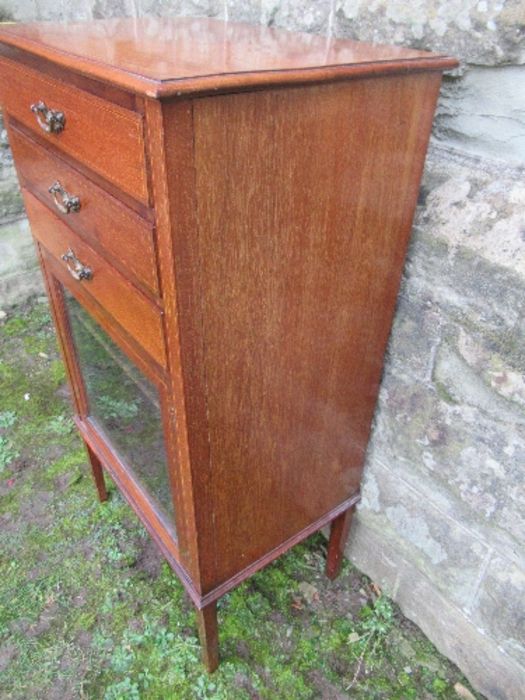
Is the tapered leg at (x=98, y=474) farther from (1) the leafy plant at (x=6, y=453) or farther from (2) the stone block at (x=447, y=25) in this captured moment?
(2) the stone block at (x=447, y=25)

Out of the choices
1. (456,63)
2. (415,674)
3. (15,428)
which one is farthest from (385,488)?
(15,428)

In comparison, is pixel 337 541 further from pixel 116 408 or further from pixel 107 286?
pixel 107 286

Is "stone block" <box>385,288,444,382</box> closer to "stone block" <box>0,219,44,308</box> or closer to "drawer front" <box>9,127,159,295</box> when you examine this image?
"drawer front" <box>9,127,159,295</box>

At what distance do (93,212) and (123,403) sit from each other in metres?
0.62

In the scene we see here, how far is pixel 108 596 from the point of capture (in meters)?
1.88

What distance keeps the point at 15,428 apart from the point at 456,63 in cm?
227

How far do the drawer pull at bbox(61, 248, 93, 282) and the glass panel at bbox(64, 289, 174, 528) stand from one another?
20 centimetres

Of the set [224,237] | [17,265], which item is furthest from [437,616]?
[17,265]

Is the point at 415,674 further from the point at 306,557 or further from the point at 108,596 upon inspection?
the point at 108,596

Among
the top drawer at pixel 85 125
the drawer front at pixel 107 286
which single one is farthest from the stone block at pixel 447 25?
the drawer front at pixel 107 286

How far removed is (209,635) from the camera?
60.3 inches

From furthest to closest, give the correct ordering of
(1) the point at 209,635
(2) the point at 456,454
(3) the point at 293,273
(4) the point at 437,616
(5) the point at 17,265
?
1. (5) the point at 17,265
2. (4) the point at 437,616
3. (1) the point at 209,635
4. (2) the point at 456,454
5. (3) the point at 293,273

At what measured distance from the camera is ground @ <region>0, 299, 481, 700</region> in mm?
1646

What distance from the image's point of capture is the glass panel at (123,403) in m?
1.34
